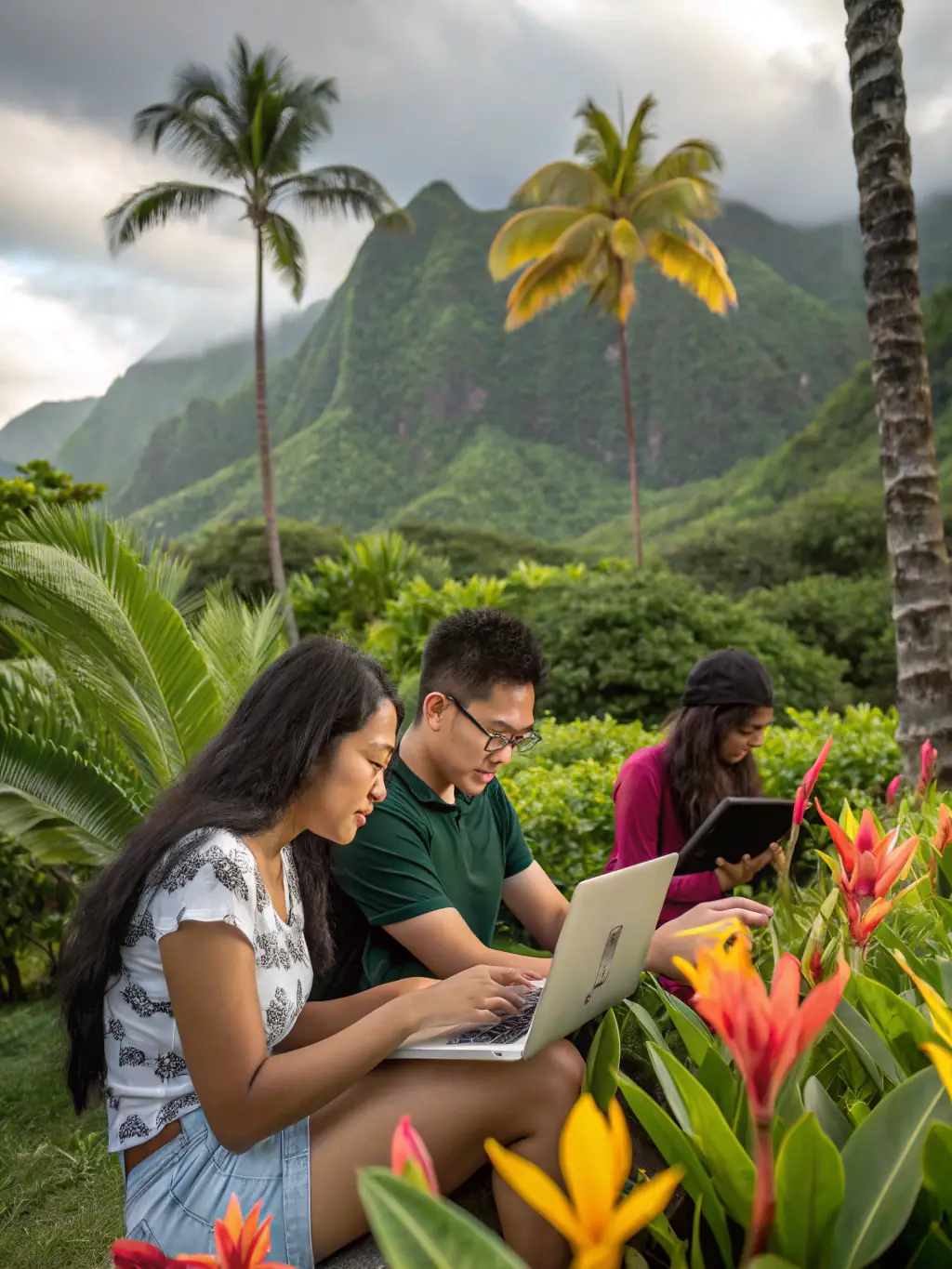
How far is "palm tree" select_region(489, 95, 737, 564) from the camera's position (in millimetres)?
20172

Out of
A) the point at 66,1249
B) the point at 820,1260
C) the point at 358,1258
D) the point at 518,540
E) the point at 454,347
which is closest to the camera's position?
the point at 820,1260

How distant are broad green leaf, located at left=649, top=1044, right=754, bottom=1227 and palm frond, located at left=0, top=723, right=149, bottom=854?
3.60 metres

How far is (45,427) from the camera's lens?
85.9 meters

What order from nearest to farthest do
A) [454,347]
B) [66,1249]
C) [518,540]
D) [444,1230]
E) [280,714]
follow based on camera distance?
[444,1230] < [280,714] < [66,1249] < [518,540] < [454,347]

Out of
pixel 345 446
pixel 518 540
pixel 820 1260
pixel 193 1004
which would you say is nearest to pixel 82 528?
pixel 193 1004

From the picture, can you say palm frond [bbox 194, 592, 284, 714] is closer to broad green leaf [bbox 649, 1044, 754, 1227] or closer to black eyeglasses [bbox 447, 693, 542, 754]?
black eyeglasses [bbox 447, 693, 542, 754]

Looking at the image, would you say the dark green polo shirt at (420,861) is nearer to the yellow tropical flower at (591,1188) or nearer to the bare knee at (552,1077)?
the bare knee at (552,1077)

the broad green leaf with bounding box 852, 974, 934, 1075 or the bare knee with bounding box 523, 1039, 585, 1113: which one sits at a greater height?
the broad green leaf with bounding box 852, 974, 934, 1075

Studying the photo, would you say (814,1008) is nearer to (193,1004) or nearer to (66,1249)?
(193,1004)

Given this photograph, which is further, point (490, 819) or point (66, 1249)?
point (66, 1249)

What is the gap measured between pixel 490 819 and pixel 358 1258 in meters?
1.01

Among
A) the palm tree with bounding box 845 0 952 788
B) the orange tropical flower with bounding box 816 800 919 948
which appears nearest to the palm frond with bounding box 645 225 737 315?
the palm tree with bounding box 845 0 952 788

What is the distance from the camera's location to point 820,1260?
103cm

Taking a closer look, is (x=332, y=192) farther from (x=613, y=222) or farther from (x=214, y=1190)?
(x=214, y=1190)
